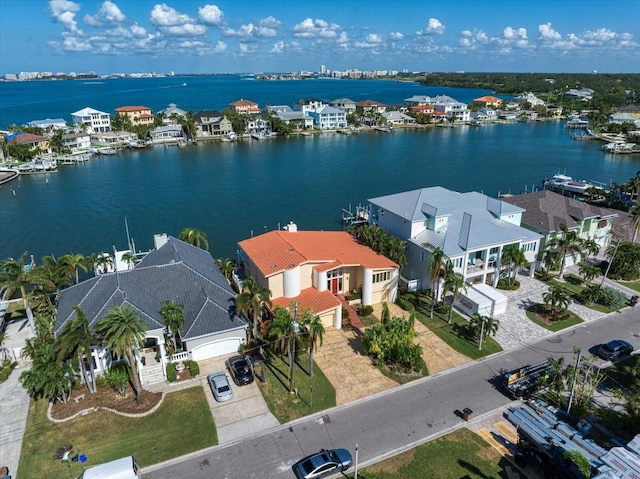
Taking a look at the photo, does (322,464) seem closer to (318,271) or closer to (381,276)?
(318,271)

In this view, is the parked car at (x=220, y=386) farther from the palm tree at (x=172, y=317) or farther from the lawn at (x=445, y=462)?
the lawn at (x=445, y=462)

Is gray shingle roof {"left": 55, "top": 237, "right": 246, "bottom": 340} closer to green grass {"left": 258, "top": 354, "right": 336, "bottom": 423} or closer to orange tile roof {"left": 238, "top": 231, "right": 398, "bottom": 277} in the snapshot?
green grass {"left": 258, "top": 354, "right": 336, "bottom": 423}

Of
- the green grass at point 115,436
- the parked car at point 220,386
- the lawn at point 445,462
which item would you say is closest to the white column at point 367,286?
the parked car at point 220,386

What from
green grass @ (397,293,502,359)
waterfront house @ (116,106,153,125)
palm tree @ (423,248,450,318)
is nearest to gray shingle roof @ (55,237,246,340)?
green grass @ (397,293,502,359)

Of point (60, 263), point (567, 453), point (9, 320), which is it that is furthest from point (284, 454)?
point (9, 320)

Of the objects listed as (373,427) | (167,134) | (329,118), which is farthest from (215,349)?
(329,118)
